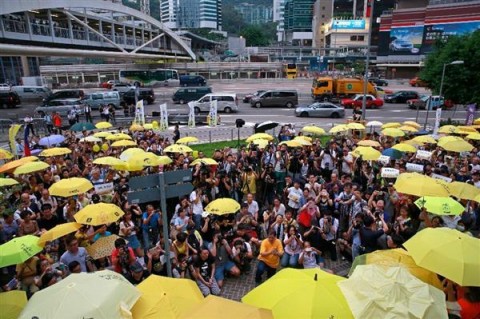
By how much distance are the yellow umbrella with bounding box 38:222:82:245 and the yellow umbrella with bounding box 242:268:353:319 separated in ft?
12.2

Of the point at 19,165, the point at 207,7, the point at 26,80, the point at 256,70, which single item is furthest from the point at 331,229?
the point at 207,7

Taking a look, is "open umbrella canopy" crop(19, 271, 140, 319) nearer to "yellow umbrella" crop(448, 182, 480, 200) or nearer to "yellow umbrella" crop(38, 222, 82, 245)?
"yellow umbrella" crop(38, 222, 82, 245)

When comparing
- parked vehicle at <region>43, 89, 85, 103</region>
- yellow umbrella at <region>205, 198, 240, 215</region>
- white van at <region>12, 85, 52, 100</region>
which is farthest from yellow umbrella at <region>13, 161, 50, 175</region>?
white van at <region>12, 85, 52, 100</region>

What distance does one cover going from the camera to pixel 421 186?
779 cm

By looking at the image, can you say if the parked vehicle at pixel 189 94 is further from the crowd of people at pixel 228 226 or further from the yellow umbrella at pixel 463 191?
the yellow umbrella at pixel 463 191

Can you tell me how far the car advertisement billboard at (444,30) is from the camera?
58562mm

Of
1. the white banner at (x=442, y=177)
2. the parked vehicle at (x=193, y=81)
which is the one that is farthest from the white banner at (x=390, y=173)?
the parked vehicle at (x=193, y=81)

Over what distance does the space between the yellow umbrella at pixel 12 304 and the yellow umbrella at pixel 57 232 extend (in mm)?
1411

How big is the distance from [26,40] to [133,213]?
103ft

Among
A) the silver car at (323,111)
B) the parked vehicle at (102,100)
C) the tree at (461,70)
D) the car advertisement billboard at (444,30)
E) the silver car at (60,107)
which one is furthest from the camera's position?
the car advertisement billboard at (444,30)

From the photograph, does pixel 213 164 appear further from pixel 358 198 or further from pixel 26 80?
pixel 26 80

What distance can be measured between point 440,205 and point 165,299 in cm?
584

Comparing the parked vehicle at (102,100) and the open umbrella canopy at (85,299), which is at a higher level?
the open umbrella canopy at (85,299)

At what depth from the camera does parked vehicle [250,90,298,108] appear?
35.5m
